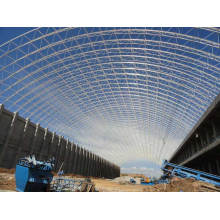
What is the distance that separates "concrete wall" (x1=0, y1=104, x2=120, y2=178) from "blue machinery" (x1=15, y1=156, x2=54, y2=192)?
10.6 m

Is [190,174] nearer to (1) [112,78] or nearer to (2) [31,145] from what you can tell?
(2) [31,145]

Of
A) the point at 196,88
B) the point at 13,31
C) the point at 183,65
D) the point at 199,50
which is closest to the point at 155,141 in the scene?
the point at 196,88

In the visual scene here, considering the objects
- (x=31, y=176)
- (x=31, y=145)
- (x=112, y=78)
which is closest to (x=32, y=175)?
(x=31, y=176)

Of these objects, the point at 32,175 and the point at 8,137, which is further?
the point at 8,137

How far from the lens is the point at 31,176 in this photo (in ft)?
37.8

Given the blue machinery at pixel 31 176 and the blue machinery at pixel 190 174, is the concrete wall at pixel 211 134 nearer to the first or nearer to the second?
the blue machinery at pixel 190 174

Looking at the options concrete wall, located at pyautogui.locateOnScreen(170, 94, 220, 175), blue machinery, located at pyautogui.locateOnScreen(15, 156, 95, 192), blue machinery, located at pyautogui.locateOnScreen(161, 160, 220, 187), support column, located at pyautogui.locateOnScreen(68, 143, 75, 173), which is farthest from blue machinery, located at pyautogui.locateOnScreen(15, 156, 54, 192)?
support column, located at pyautogui.locateOnScreen(68, 143, 75, 173)

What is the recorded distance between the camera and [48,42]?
26297mm

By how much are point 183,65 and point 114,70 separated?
517 inches

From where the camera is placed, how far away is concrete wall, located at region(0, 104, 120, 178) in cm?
2102

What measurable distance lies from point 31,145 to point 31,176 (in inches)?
614

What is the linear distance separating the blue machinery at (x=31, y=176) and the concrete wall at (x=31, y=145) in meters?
10.6

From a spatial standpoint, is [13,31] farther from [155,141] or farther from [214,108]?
[155,141]

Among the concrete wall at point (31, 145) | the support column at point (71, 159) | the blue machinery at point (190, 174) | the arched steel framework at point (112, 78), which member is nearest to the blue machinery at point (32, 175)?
the concrete wall at point (31, 145)
